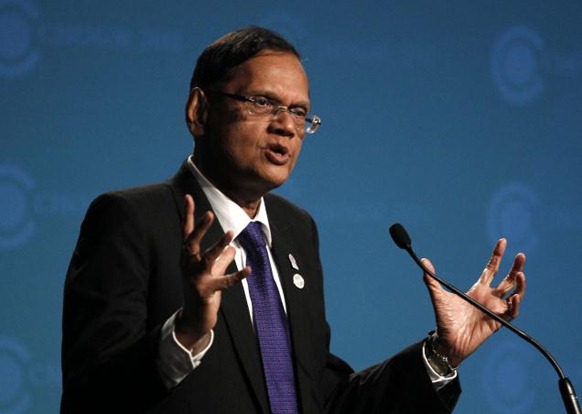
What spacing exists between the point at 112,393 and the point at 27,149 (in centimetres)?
178

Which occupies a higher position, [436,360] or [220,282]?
[220,282]

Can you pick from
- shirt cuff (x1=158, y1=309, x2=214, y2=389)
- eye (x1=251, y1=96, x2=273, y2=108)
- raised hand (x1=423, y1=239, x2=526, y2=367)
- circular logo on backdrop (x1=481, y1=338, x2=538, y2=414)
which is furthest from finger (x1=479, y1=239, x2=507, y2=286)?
circular logo on backdrop (x1=481, y1=338, x2=538, y2=414)

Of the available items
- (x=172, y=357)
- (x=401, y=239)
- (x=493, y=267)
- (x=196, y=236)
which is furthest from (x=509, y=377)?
(x=196, y=236)

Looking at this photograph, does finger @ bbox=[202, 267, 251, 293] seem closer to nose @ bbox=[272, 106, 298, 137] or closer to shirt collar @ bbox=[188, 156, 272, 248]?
shirt collar @ bbox=[188, 156, 272, 248]

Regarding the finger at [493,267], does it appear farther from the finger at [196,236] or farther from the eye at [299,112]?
the finger at [196,236]

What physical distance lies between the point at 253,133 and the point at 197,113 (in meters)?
0.18

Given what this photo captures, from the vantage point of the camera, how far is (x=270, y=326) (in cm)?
210

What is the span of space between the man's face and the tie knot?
7 centimetres

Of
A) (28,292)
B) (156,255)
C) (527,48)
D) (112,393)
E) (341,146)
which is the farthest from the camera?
(527,48)

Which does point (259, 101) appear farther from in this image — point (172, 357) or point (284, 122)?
point (172, 357)

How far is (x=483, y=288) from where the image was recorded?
2283 millimetres

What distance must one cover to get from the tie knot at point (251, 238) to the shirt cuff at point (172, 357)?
0.42 m

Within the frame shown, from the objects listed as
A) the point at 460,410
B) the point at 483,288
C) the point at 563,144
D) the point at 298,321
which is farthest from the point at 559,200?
the point at 298,321

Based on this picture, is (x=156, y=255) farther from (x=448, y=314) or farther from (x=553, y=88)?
(x=553, y=88)
